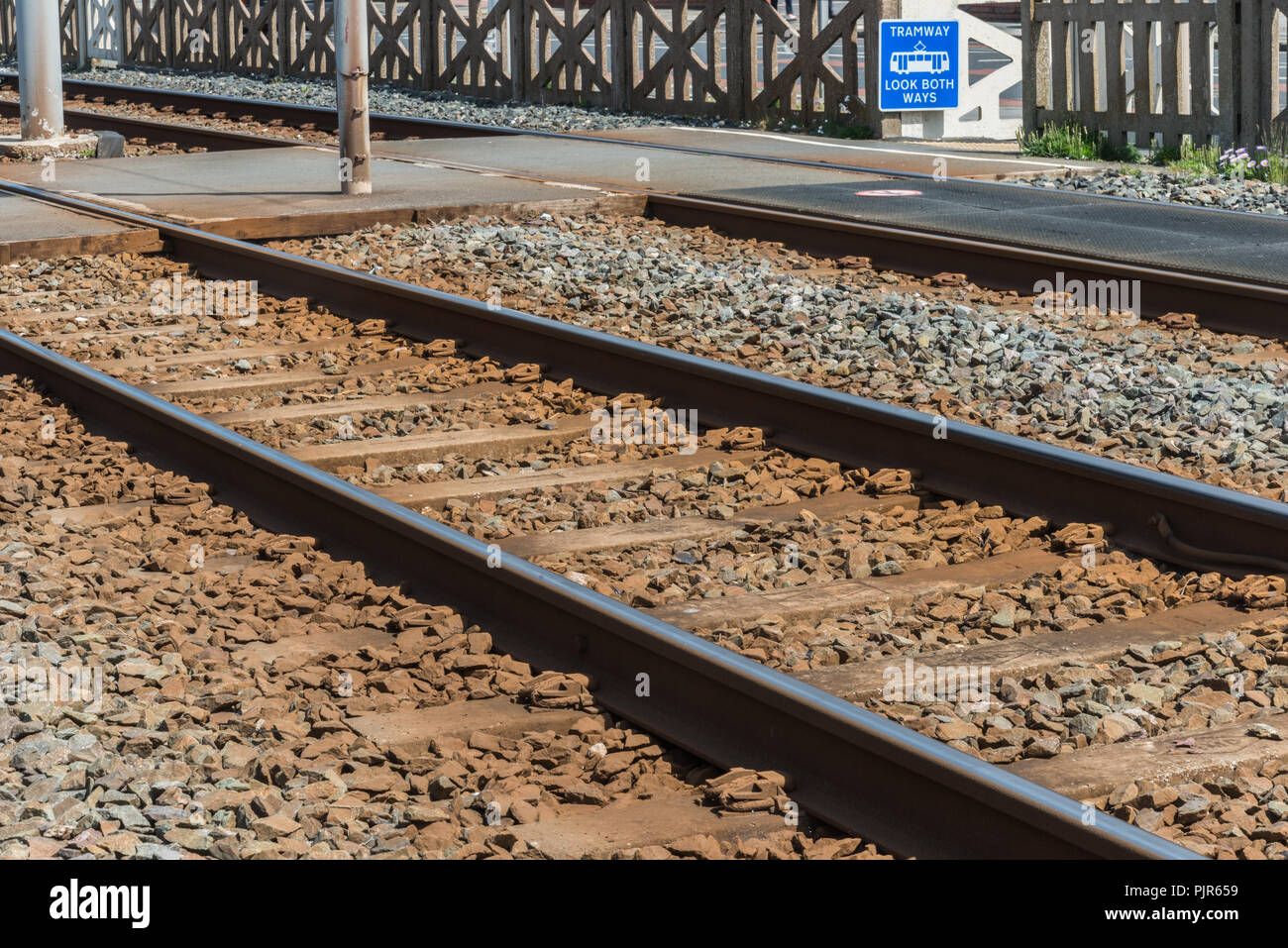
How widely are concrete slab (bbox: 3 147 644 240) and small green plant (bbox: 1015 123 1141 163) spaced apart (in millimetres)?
4971

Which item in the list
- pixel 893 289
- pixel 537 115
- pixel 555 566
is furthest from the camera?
pixel 537 115

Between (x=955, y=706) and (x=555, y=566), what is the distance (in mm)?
1591

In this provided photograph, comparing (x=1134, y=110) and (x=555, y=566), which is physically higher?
(x=1134, y=110)

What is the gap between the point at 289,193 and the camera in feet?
45.9

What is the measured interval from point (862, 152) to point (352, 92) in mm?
5723

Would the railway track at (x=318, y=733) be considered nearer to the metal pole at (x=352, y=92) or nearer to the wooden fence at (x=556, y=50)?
the metal pole at (x=352, y=92)

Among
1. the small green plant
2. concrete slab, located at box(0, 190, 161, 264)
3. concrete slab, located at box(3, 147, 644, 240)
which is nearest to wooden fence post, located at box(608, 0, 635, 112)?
concrete slab, located at box(3, 147, 644, 240)

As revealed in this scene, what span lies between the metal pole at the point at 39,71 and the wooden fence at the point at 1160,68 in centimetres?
905

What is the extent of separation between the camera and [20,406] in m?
8.20

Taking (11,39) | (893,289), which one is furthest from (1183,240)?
(11,39)

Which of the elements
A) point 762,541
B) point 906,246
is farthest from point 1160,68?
point 762,541

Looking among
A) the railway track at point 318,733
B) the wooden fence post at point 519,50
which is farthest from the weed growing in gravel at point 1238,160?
the railway track at point 318,733

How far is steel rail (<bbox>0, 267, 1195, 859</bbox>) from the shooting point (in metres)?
3.74
